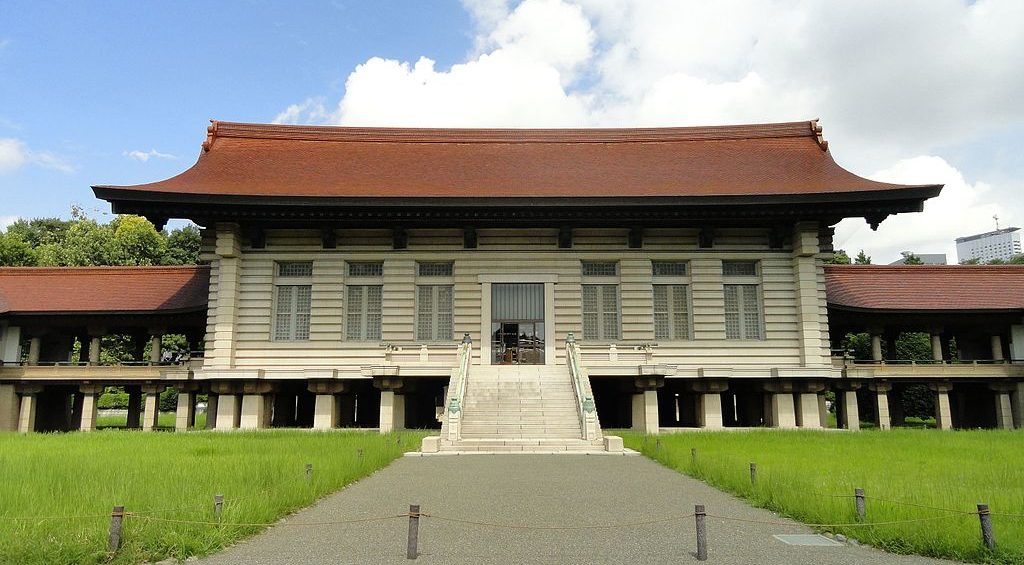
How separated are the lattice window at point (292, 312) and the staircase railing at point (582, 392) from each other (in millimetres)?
8724

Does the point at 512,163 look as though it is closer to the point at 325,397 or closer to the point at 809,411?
the point at 325,397

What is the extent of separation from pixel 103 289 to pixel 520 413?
57.9 ft

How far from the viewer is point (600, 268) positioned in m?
23.3

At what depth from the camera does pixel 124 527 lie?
6.64 metres

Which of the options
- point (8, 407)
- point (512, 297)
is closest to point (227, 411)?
point (8, 407)

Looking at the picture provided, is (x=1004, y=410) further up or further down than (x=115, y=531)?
further up

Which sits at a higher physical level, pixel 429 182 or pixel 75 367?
pixel 429 182

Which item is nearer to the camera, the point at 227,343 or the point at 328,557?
the point at 328,557

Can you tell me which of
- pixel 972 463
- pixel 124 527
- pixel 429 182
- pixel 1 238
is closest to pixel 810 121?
pixel 429 182

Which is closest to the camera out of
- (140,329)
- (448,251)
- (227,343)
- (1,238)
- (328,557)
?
(328,557)

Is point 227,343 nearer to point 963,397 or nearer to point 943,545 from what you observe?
point 943,545

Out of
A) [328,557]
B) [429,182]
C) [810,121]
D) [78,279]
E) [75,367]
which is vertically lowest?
[328,557]

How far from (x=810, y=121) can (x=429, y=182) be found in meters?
14.9

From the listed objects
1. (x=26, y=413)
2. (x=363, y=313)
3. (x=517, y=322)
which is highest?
(x=363, y=313)
